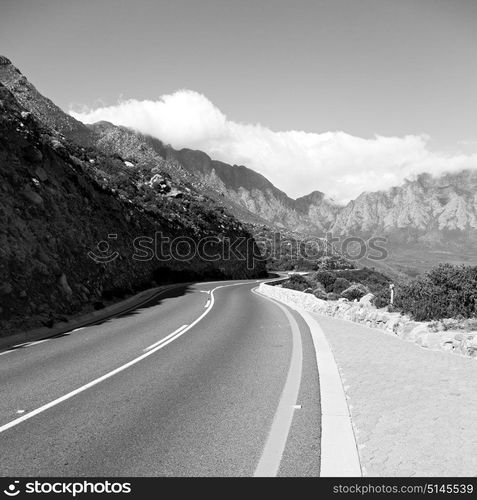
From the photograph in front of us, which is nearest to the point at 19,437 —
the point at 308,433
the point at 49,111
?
the point at 308,433

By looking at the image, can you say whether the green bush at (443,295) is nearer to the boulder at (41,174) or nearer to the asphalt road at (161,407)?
the asphalt road at (161,407)

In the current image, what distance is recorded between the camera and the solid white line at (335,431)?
12.2 ft

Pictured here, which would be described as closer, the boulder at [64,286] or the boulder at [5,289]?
the boulder at [5,289]

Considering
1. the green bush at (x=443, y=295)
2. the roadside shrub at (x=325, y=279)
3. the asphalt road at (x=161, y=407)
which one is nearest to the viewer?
the asphalt road at (x=161, y=407)

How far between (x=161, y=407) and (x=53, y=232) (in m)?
14.9

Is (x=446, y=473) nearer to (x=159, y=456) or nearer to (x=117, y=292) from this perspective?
(x=159, y=456)

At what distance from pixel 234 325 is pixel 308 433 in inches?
335

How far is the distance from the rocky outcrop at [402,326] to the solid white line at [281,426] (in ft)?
10.0

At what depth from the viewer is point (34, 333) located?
474 inches

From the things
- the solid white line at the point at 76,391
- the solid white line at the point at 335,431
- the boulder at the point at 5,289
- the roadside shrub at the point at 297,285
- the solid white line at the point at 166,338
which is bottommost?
the roadside shrub at the point at 297,285

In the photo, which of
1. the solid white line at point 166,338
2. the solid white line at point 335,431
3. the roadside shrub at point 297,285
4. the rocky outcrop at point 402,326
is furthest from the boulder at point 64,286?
Answer: the roadside shrub at point 297,285

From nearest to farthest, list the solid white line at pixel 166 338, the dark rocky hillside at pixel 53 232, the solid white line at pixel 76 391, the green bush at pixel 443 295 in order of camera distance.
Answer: the solid white line at pixel 76 391 < the solid white line at pixel 166 338 < the green bush at pixel 443 295 < the dark rocky hillside at pixel 53 232

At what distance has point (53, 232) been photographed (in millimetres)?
18047

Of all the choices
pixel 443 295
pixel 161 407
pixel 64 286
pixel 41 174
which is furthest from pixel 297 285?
pixel 161 407
